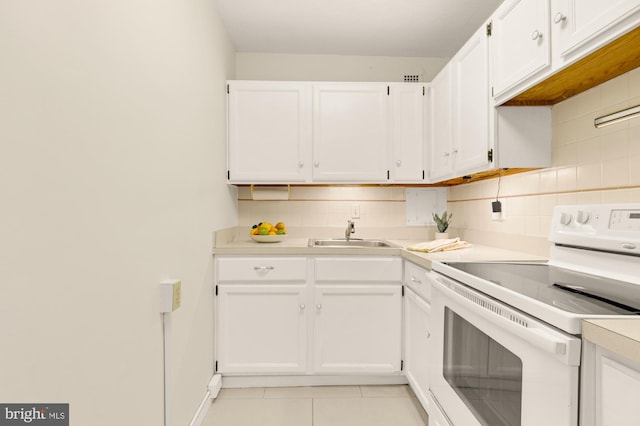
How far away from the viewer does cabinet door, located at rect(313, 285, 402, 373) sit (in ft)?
7.42

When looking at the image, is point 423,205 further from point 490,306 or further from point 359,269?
point 490,306

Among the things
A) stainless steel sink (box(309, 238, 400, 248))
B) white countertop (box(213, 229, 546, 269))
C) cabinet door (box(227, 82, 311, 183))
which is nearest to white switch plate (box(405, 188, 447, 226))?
stainless steel sink (box(309, 238, 400, 248))

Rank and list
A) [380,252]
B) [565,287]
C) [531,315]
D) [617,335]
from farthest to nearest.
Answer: [380,252], [565,287], [531,315], [617,335]

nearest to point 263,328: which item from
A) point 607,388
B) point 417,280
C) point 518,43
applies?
point 417,280

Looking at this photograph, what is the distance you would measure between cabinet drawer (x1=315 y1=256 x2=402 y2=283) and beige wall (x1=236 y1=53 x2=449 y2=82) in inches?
60.8

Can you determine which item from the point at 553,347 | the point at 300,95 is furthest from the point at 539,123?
the point at 300,95

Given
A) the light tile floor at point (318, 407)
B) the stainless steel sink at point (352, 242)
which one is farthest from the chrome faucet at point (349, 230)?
the light tile floor at point (318, 407)

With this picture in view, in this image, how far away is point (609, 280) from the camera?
1166 millimetres

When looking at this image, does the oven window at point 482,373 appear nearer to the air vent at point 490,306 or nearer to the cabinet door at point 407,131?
the air vent at point 490,306

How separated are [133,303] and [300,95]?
184cm

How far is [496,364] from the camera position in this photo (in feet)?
3.56

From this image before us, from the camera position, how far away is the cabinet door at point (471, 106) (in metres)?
1.75

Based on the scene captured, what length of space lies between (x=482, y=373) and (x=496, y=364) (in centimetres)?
11

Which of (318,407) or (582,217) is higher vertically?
(582,217)
